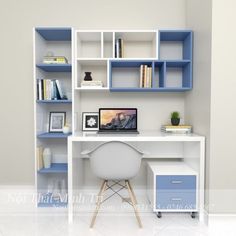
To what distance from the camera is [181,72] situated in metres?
2.67

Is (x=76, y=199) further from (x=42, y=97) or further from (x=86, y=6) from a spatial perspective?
(x=86, y=6)

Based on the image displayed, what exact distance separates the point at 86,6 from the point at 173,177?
2.19 meters

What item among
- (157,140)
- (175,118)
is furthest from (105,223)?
(175,118)

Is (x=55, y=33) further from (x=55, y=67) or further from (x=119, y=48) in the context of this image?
(x=119, y=48)

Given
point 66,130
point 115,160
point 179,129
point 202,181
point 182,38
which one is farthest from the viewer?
point 182,38

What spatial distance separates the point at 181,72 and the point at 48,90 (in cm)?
159

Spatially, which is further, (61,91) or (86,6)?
(86,6)

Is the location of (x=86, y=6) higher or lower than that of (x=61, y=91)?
higher

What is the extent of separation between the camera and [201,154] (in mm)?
2008

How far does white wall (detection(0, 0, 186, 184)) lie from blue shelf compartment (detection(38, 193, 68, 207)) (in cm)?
64

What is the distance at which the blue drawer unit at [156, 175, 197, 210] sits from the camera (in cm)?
207
